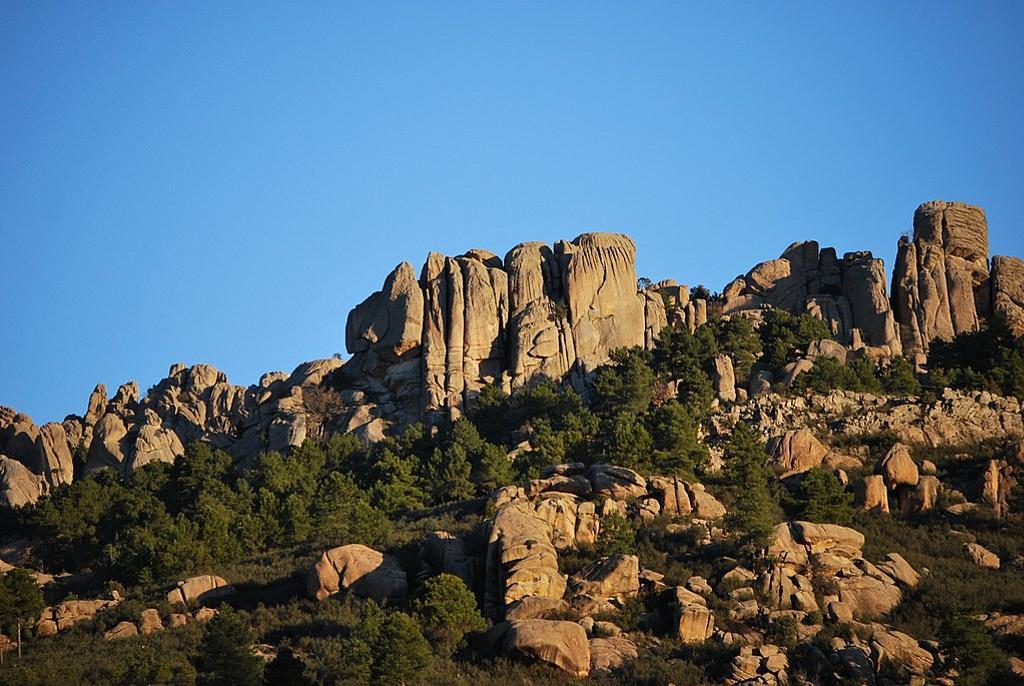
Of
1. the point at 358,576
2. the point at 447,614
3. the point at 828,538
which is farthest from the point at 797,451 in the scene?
the point at 447,614

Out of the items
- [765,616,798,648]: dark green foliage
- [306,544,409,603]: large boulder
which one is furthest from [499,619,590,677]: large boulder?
[306,544,409,603]: large boulder

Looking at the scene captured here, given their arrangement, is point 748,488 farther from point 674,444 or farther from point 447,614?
point 447,614

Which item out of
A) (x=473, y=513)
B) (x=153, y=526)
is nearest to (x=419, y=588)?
(x=473, y=513)

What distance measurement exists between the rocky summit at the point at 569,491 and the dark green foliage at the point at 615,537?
0.36 ft

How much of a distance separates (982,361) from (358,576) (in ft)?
145

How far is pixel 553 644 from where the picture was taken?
47344 mm

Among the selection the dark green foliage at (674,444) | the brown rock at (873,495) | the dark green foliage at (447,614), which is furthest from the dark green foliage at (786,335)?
the dark green foliage at (447,614)

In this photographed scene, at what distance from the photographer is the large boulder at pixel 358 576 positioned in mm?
56000

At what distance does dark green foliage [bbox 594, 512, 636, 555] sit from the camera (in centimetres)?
5688

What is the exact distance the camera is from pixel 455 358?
87625mm

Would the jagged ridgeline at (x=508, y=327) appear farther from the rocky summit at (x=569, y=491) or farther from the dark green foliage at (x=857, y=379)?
the dark green foliage at (x=857, y=379)

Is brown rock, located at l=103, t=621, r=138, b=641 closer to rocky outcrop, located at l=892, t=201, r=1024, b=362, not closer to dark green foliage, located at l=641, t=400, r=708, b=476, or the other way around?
dark green foliage, located at l=641, t=400, r=708, b=476

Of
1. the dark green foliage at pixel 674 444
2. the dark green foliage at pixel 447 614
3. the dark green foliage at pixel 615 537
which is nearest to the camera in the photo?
A: the dark green foliage at pixel 447 614

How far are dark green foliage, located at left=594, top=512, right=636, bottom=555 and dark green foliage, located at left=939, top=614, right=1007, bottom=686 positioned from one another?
1426 cm
